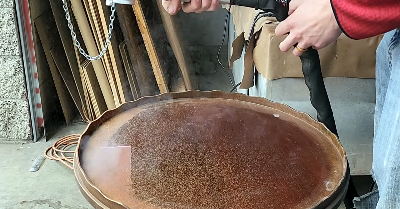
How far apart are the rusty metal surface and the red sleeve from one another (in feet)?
1.25

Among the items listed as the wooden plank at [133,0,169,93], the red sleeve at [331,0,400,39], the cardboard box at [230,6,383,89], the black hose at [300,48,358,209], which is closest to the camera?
the red sleeve at [331,0,400,39]

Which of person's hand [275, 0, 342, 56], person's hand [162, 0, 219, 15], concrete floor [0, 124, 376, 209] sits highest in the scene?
person's hand [162, 0, 219, 15]

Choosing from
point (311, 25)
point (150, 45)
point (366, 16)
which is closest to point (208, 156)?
point (311, 25)

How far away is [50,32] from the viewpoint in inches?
Answer: 118

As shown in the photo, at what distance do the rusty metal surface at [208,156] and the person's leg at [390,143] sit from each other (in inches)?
3.9

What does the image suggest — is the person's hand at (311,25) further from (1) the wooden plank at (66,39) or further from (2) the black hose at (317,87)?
(1) the wooden plank at (66,39)

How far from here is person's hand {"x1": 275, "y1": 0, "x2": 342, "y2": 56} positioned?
1124 millimetres

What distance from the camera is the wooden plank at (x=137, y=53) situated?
2861 millimetres

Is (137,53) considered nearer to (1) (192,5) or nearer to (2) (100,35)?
(2) (100,35)

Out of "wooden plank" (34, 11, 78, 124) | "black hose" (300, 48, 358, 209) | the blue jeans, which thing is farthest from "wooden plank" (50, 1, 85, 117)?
the blue jeans

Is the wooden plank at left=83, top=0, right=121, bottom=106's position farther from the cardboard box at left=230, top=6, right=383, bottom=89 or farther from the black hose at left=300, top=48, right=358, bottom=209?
the black hose at left=300, top=48, right=358, bottom=209

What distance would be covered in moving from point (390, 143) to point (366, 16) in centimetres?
34

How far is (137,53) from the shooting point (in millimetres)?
2945

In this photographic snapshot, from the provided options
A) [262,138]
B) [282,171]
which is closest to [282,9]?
[262,138]
